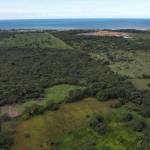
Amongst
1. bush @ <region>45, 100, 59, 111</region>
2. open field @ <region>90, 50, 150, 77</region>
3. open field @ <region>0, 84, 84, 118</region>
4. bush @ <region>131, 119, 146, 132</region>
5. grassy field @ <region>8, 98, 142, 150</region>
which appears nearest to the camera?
grassy field @ <region>8, 98, 142, 150</region>

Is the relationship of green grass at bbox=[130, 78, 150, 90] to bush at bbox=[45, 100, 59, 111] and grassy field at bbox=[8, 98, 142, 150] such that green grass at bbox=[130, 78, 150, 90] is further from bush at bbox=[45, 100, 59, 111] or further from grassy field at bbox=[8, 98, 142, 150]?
bush at bbox=[45, 100, 59, 111]

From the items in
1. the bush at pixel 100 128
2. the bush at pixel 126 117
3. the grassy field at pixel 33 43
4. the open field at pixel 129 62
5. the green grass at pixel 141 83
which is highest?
the grassy field at pixel 33 43

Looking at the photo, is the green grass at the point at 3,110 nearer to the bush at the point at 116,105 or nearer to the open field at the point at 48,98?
the open field at the point at 48,98

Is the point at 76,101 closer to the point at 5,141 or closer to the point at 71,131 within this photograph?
the point at 71,131

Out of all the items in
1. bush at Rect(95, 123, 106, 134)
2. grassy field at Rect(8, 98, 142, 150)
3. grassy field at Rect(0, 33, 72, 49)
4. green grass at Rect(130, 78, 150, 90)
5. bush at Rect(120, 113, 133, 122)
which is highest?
grassy field at Rect(0, 33, 72, 49)

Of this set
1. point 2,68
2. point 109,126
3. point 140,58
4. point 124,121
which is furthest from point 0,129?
point 140,58

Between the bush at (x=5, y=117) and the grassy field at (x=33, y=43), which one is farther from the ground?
the grassy field at (x=33, y=43)

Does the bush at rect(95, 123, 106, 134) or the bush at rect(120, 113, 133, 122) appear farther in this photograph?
the bush at rect(120, 113, 133, 122)

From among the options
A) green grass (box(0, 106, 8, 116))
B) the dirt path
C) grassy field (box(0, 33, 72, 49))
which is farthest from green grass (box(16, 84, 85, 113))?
grassy field (box(0, 33, 72, 49))

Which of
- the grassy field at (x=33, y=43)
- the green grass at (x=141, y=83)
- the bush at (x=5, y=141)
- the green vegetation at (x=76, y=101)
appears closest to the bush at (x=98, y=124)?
the green vegetation at (x=76, y=101)

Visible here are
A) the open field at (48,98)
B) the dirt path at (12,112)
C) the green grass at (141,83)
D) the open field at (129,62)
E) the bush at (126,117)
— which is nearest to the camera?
the bush at (126,117)
